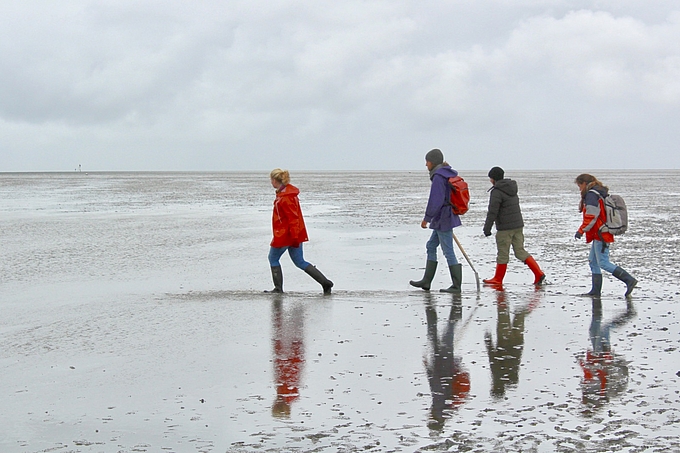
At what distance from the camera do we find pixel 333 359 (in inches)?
287

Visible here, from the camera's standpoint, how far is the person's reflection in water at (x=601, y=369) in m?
5.96

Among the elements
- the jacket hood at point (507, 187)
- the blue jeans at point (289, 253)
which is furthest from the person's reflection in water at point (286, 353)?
the jacket hood at point (507, 187)

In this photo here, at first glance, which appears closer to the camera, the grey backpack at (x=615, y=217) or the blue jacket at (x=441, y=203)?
the grey backpack at (x=615, y=217)

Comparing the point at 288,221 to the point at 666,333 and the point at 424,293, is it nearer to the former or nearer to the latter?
the point at 424,293

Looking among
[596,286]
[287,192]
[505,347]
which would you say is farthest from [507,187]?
[505,347]

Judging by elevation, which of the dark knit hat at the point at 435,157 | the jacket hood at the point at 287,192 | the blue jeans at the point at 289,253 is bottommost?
the blue jeans at the point at 289,253

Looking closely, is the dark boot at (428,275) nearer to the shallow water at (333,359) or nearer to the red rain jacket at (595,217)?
the shallow water at (333,359)

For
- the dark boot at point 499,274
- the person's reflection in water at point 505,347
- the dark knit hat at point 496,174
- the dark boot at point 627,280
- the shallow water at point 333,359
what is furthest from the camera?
the dark knit hat at point 496,174

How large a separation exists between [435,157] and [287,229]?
7.20 feet

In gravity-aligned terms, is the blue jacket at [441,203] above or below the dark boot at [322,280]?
above

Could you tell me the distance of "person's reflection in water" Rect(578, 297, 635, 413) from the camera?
5.96 meters

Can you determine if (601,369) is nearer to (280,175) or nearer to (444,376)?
(444,376)

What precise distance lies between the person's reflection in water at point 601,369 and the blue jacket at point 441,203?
9.52 feet

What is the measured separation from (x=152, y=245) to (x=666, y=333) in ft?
41.0
